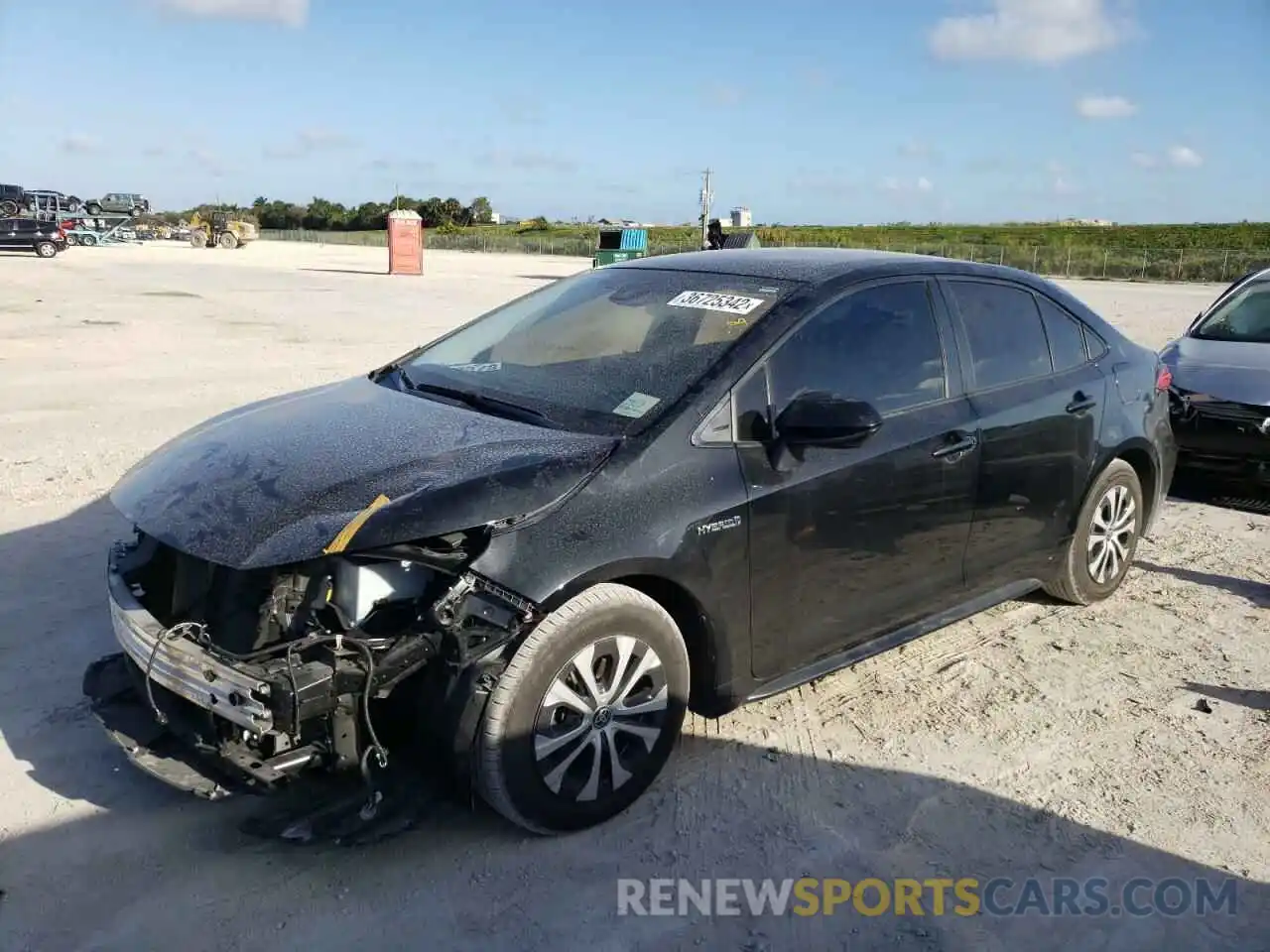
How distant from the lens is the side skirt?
139 inches

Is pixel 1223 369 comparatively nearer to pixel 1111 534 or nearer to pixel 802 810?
pixel 1111 534

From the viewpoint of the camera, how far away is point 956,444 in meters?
3.90

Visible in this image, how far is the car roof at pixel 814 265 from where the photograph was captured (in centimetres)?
391

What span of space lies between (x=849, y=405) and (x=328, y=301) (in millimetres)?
18922

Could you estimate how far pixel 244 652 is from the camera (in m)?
2.85

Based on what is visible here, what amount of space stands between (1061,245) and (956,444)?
224 feet

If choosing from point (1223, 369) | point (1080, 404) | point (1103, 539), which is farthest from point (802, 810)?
point (1223, 369)

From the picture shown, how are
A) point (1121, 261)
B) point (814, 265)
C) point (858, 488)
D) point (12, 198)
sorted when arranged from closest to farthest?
point (858, 488)
point (814, 265)
point (12, 198)
point (1121, 261)

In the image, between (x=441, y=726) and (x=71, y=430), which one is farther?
(x=71, y=430)

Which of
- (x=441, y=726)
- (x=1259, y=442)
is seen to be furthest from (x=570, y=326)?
(x=1259, y=442)

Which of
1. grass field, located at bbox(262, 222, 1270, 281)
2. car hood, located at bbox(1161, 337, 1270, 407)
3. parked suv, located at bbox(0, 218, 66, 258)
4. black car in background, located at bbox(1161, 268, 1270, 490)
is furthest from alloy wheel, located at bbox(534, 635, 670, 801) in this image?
parked suv, located at bbox(0, 218, 66, 258)

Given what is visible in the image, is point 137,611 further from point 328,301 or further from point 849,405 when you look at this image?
point 328,301

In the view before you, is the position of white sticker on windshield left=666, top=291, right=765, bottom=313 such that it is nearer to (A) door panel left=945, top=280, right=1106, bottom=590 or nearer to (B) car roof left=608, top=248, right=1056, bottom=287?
(B) car roof left=608, top=248, right=1056, bottom=287

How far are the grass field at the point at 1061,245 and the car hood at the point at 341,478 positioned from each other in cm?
542
